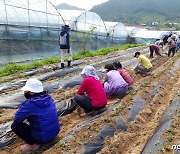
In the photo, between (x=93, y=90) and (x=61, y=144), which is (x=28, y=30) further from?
A: (x=61, y=144)

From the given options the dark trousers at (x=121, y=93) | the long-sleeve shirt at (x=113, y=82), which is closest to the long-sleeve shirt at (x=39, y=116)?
the long-sleeve shirt at (x=113, y=82)

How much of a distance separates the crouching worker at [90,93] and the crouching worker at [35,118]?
1.39 metres

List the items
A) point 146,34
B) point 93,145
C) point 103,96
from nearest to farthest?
point 93,145
point 103,96
point 146,34

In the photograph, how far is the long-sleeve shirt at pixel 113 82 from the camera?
7.18 m

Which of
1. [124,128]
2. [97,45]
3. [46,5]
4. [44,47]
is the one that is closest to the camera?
[124,128]

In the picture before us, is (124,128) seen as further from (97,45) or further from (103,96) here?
(97,45)

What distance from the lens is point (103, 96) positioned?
6168 mm

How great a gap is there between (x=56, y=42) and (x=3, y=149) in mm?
12802

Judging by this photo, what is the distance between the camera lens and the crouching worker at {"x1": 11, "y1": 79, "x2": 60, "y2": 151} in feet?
14.3

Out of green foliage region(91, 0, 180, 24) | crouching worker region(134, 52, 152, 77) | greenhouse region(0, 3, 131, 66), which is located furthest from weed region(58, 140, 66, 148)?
green foliage region(91, 0, 180, 24)

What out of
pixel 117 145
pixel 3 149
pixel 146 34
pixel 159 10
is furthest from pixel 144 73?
pixel 159 10

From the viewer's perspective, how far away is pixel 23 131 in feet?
14.9

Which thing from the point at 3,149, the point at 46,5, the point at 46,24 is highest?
the point at 46,5

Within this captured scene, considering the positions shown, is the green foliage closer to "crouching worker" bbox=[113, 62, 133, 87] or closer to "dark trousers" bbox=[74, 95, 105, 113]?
"crouching worker" bbox=[113, 62, 133, 87]
